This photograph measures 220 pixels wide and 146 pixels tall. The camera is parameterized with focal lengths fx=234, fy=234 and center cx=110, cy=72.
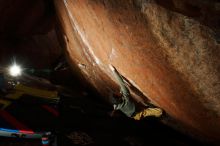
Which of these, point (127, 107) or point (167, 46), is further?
point (127, 107)

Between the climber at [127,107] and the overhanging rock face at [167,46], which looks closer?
the overhanging rock face at [167,46]

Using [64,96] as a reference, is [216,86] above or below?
below

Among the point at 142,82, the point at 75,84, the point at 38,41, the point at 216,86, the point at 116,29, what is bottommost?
the point at 216,86

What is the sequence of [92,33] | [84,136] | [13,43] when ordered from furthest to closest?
[13,43], [84,136], [92,33]

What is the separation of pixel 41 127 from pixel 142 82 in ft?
6.75

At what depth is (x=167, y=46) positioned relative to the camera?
254 cm

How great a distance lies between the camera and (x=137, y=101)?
528 cm

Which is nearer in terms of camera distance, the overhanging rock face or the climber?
the overhanging rock face

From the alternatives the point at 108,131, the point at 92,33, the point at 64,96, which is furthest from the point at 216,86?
the point at 64,96

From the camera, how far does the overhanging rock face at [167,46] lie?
2.14 m

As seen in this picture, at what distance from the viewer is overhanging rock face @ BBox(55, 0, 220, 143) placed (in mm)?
2141

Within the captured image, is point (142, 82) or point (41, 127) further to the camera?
point (41, 127)

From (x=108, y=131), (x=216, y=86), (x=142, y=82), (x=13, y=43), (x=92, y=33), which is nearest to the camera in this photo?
(x=216, y=86)

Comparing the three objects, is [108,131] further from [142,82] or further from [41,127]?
[142,82]
